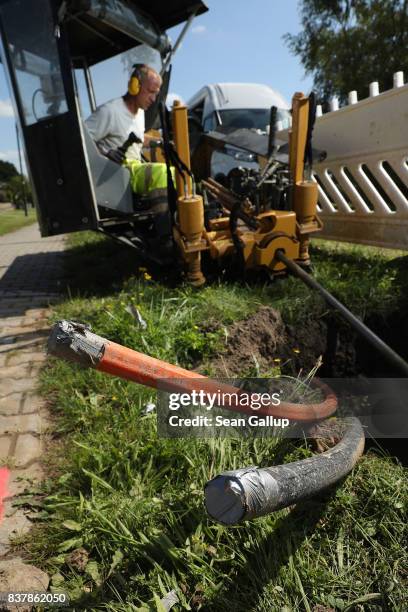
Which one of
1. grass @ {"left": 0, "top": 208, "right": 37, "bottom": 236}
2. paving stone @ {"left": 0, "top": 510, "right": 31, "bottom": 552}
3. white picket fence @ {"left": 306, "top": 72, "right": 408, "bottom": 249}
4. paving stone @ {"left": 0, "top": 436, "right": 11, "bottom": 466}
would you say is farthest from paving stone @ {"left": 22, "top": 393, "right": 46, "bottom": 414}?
grass @ {"left": 0, "top": 208, "right": 37, "bottom": 236}

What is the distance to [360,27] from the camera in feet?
66.9

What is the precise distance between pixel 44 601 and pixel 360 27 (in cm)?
2505

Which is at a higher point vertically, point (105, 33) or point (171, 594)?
point (105, 33)

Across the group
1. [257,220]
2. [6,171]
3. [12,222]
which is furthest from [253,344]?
[6,171]

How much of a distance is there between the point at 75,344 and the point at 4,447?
1098mm

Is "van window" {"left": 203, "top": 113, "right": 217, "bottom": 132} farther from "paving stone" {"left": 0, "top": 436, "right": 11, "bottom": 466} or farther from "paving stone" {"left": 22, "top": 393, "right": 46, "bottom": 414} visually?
"paving stone" {"left": 0, "top": 436, "right": 11, "bottom": 466}

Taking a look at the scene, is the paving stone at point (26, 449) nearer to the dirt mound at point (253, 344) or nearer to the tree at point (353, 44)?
the dirt mound at point (253, 344)

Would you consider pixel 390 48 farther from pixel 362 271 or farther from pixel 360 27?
pixel 362 271

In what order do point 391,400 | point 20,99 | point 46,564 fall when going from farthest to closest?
1. point 20,99
2. point 391,400
3. point 46,564

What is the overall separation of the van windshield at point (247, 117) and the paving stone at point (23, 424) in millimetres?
8290

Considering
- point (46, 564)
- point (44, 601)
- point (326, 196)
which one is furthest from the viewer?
point (326, 196)

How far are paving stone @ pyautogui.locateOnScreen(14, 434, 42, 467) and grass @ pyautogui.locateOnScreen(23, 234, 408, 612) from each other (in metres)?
0.10

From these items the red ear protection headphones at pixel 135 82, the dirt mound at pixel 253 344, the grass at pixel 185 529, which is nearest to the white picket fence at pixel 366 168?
the dirt mound at pixel 253 344

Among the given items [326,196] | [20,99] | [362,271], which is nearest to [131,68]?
[20,99]
